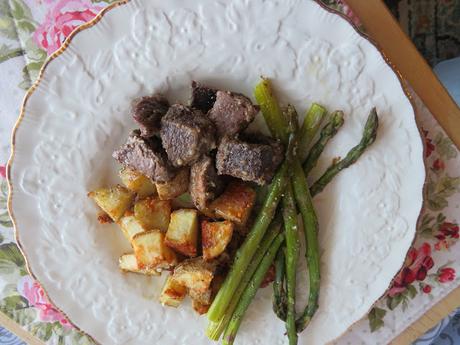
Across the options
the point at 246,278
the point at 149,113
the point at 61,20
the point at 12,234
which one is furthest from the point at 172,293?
the point at 61,20

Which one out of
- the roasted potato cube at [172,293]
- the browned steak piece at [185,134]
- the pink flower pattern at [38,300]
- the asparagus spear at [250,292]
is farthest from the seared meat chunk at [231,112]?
the pink flower pattern at [38,300]

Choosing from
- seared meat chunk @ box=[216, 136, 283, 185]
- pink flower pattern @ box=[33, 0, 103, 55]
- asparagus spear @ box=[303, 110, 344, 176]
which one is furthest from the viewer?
pink flower pattern @ box=[33, 0, 103, 55]

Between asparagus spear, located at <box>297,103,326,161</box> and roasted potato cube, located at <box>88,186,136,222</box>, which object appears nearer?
asparagus spear, located at <box>297,103,326,161</box>

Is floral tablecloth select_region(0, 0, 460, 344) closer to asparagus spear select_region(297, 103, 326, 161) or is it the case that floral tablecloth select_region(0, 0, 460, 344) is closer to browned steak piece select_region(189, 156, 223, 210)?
asparagus spear select_region(297, 103, 326, 161)

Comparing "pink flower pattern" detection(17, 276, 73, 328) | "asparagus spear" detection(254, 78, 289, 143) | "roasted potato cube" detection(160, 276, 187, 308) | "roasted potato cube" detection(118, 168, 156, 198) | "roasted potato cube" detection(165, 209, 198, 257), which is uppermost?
"asparagus spear" detection(254, 78, 289, 143)

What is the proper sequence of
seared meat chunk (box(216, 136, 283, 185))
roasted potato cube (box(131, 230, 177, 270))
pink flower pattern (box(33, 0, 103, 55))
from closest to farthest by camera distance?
seared meat chunk (box(216, 136, 283, 185))
roasted potato cube (box(131, 230, 177, 270))
pink flower pattern (box(33, 0, 103, 55))

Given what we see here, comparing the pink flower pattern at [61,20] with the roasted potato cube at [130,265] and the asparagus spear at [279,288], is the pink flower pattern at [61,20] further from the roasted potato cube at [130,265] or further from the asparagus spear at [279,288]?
the asparagus spear at [279,288]

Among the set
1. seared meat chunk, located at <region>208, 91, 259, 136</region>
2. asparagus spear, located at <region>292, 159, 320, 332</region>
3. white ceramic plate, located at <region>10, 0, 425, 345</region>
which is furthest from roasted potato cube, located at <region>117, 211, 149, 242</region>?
asparagus spear, located at <region>292, 159, 320, 332</region>

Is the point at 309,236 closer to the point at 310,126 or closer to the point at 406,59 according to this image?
the point at 310,126
